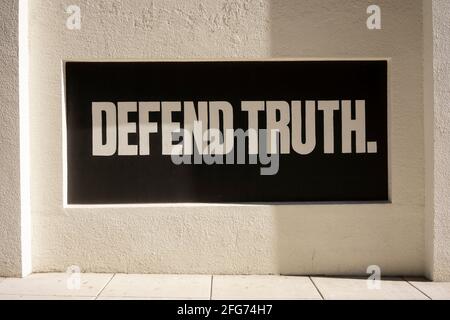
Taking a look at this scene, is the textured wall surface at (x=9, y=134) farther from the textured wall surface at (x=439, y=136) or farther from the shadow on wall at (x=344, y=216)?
the textured wall surface at (x=439, y=136)

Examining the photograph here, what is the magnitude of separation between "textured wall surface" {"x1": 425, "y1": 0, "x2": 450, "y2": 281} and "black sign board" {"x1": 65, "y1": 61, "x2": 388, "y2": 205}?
56 cm

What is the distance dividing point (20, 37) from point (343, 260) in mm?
4219

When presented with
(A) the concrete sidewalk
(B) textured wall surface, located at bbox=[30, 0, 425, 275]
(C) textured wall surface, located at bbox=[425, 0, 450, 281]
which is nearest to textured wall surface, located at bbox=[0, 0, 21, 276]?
(B) textured wall surface, located at bbox=[30, 0, 425, 275]

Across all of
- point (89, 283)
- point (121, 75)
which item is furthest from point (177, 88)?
point (89, 283)

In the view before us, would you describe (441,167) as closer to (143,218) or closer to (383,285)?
(383,285)

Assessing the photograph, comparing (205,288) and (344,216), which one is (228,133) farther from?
(205,288)

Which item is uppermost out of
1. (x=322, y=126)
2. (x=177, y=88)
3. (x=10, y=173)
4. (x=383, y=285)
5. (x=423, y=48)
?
(x=423, y=48)

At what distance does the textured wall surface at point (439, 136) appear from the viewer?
18.9 ft

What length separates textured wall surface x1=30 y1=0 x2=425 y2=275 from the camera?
596 cm

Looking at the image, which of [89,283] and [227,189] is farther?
[227,189]

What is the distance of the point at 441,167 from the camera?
5770mm

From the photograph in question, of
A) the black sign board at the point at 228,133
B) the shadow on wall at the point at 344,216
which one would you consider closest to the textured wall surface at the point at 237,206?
the shadow on wall at the point at 344,216

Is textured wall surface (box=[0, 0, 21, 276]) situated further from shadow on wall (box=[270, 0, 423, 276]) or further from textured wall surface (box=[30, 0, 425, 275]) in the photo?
shadow on wall (box=[270, 0, 423, 276])

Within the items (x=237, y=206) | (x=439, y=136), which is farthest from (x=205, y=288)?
(x=439, y=136)
